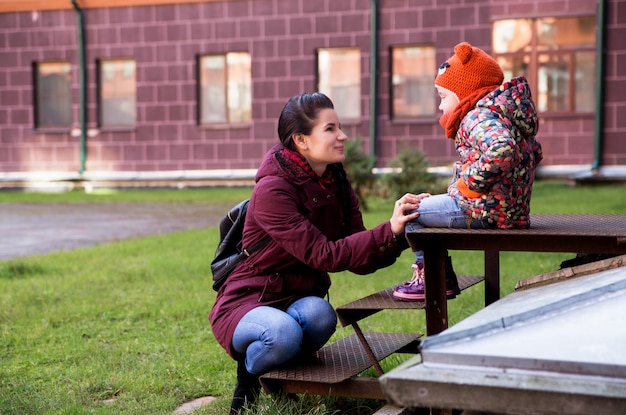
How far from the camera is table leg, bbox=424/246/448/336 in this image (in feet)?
12.3

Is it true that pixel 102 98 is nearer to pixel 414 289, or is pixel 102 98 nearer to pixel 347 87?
pixel 347 87

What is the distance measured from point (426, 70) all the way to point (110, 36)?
6.90 metres

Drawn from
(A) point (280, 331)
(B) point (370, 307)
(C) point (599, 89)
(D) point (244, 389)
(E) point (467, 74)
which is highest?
(C) point (599, 89)

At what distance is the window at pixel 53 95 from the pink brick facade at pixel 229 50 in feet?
0.93

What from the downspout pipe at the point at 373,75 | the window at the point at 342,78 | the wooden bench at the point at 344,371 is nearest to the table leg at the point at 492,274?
the wooden bench at the point at 344,371

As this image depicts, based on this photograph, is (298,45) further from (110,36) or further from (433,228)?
(433,228)

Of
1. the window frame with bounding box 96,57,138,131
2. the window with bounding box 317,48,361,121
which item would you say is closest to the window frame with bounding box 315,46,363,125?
the window with bounding box 317,48,361,121

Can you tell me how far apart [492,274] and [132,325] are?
3005 mm

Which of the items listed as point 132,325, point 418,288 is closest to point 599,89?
point 132,325

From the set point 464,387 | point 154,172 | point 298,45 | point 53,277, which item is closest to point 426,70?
point 298,45

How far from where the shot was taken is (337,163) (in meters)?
4.36

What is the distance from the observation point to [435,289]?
376 centimetres

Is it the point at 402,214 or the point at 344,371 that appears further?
the point at 344,371

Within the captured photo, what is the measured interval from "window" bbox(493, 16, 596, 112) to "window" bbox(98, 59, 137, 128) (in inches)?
309
